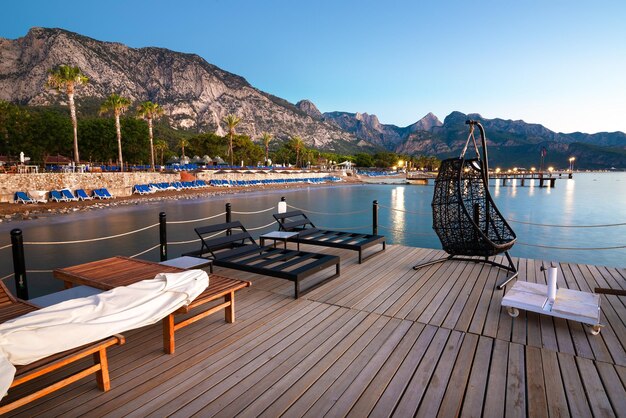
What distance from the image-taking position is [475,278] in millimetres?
5395

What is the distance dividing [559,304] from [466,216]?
2.00m

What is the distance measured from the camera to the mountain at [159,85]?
93.8 metres

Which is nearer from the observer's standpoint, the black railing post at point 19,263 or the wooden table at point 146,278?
the wooden table at point 146,278

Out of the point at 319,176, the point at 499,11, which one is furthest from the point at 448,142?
the point at 499,11

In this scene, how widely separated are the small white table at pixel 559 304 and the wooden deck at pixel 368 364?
0.56 ft

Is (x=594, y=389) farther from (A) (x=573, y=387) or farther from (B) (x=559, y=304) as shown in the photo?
(B) (x=559, y=304)

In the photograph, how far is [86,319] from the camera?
7.73 feet

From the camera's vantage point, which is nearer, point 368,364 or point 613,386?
→ point 613,386

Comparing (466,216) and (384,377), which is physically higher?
(466,216)

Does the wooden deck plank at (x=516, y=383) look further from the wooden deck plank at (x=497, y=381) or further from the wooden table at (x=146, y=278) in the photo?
the wooden table at (x=146, y=278)

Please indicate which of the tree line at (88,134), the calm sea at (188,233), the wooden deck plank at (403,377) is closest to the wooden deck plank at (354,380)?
the wooden deck plank at (403,377)

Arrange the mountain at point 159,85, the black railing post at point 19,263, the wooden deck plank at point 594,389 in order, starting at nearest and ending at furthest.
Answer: the wooden deck plank at point 594,389 < the black railing post at point 19,263 < the mountain at point 159,85

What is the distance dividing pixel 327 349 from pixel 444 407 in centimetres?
116

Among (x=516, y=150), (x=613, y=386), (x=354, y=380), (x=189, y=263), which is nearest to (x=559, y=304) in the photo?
(x=613, y=386)
